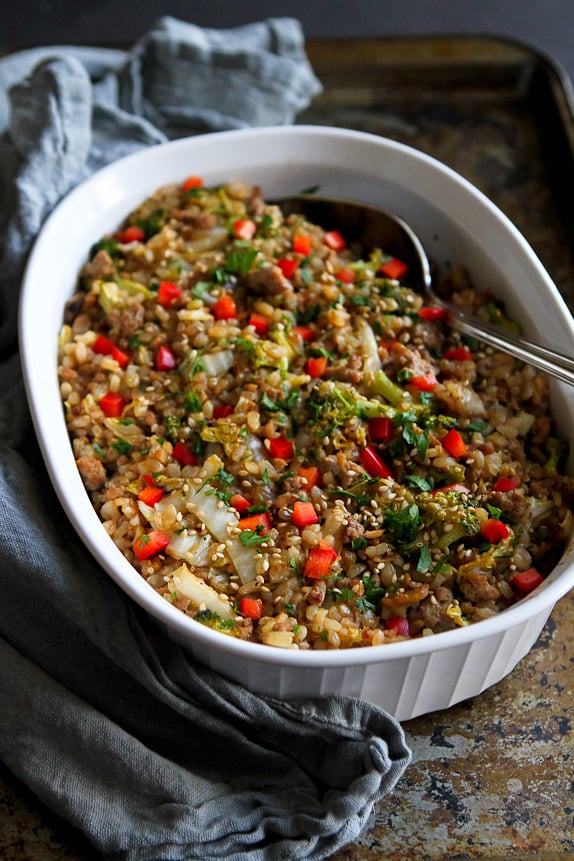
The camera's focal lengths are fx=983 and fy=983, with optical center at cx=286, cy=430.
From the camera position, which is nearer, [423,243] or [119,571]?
[119,571]

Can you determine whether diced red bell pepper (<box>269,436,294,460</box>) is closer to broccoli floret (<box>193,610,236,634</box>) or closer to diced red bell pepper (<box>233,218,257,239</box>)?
broccoli floret (<box>193,610,236,634</box>)

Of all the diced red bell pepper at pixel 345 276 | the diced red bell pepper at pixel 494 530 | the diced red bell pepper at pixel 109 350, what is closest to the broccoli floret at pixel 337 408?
the diced red bell pepper at pixel 494 530

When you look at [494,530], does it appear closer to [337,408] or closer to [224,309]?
[337,408]

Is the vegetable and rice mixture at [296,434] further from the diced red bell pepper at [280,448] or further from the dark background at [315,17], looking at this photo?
the dark background at [315,17]

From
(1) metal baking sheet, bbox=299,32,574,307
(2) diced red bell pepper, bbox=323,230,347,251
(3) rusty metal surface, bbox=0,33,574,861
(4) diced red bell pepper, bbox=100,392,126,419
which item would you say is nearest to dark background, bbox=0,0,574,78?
(1) metal baking sheet, bbox=299,32,574,307

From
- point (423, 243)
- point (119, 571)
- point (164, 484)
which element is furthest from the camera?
point (423, 243)

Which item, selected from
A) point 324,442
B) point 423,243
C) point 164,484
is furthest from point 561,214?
point 164,484

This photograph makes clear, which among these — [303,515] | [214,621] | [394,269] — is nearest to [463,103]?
[394,269]

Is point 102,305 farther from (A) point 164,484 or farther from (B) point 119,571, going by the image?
(B) point 119,571
